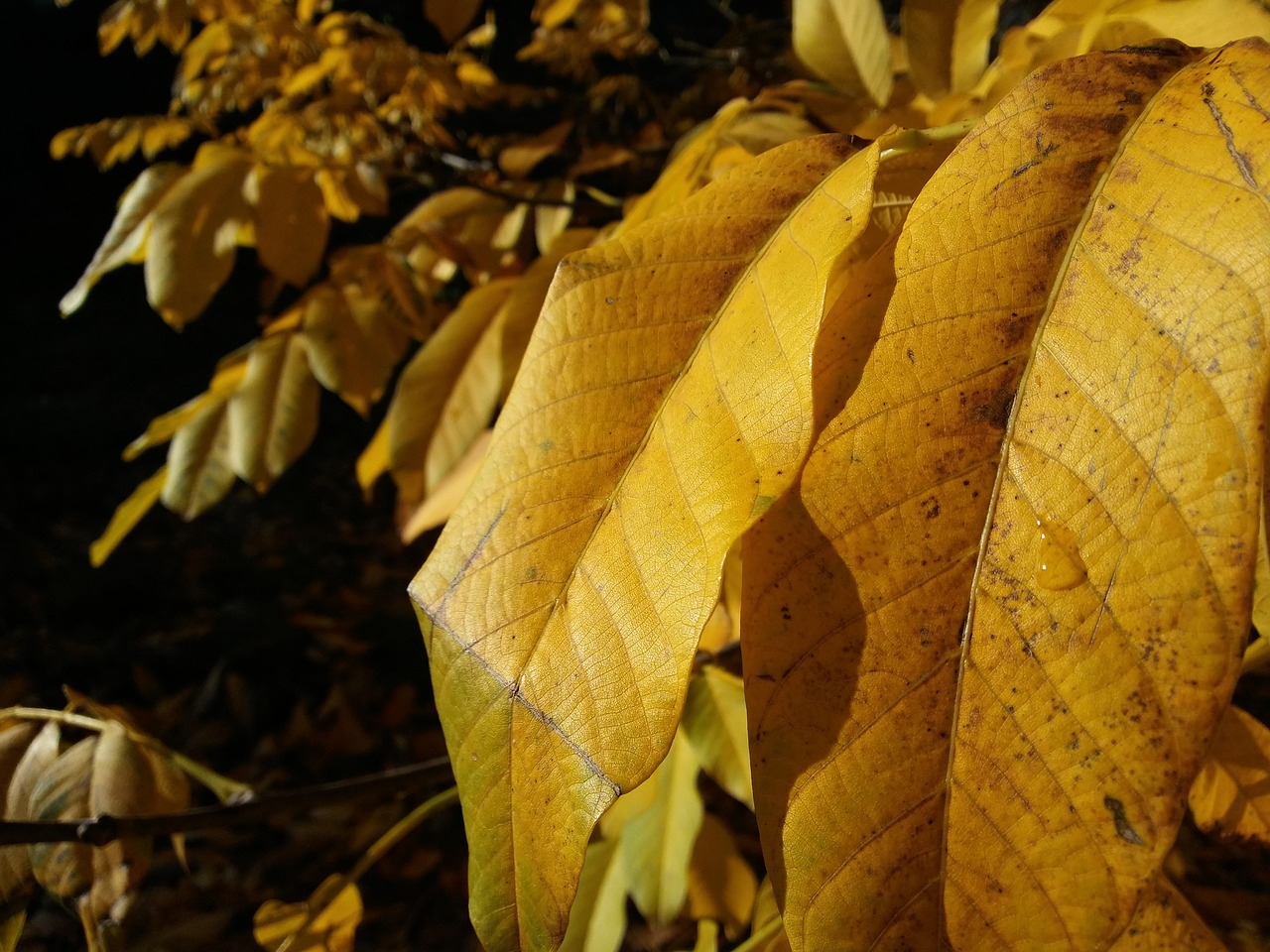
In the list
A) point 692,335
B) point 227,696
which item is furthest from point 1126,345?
point 227,696

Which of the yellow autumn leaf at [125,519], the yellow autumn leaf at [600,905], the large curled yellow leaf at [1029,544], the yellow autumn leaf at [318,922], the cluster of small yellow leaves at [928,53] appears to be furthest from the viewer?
the yellow autumn leaf at [125,519]

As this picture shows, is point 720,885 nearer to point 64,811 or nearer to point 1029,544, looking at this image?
point 64,811

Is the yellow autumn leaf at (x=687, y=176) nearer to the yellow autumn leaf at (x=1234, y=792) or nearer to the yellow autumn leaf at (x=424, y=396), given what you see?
the yellow autumn leaf at (x=424, y=396)

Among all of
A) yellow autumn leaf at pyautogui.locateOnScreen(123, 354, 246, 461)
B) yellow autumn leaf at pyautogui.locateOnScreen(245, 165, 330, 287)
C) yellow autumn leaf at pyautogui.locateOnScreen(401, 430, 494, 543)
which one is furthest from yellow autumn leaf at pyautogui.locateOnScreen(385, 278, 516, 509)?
yellow autumn leaf at pyautogui.locateOnScreen(123, 354, 246, 461)

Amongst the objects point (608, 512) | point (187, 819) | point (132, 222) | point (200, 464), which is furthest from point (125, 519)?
point (608, 512)

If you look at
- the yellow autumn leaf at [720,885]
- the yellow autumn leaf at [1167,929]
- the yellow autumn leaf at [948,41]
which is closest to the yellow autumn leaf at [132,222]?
the yellow autumn leaf at [948,41]

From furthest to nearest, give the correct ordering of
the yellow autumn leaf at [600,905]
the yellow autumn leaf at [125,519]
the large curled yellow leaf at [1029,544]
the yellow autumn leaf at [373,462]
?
the yellow autumn leaf at [373,462], the yellow autumn leaf at [125,519], the yellow autumn leaf at [600,905], the large curled yellow leaf at [1029,544]

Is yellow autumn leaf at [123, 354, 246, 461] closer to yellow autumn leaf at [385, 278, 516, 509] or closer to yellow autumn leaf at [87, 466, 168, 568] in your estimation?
yellow autumn leaf at [87, 466, 168, 568]

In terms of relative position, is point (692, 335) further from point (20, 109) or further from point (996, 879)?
point (20, 109)
